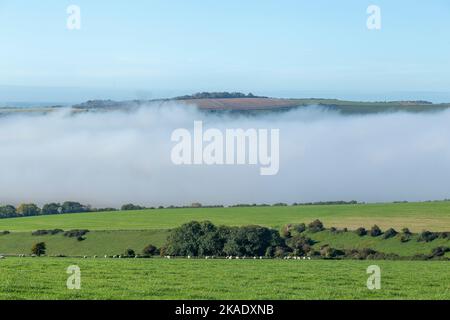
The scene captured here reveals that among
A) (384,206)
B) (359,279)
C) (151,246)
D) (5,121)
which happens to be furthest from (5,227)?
(359,279)

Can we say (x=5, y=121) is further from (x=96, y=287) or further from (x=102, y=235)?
(x=96, y=287)

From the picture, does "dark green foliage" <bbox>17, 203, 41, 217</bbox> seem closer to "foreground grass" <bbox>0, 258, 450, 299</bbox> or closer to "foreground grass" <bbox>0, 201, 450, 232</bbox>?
"foreground grass" <bbox>0, 201, 450, 232</bbox>

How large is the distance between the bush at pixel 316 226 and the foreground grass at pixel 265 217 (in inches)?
51.6

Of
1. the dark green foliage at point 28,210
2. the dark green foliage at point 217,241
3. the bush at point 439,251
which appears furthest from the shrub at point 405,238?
the dark green foliage at point 28,210

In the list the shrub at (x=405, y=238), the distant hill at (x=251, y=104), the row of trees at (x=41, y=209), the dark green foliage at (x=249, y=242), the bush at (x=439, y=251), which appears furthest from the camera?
the row of trees at (x=41, y=209)

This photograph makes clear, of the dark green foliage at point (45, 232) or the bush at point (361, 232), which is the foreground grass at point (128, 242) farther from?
the dark green foliage at point (45, 232)

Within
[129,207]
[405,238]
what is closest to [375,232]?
[405,238]

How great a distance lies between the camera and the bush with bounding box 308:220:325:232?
77581 millimetres

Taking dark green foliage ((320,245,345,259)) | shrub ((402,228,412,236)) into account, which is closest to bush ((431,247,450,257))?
dark green foliage ((320,245,345,259))

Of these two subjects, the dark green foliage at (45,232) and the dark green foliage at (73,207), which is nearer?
the dark green foliage at (45,232)

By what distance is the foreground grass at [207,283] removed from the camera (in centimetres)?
2356

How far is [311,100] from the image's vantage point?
108 metres

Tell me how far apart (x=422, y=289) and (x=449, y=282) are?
2670 millimetres
